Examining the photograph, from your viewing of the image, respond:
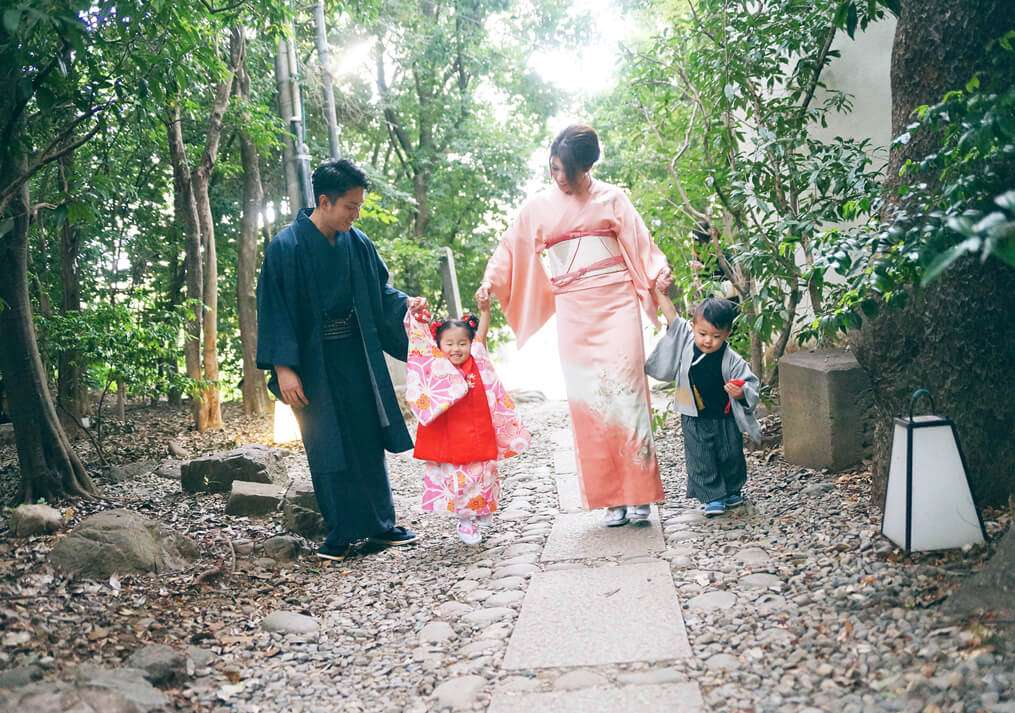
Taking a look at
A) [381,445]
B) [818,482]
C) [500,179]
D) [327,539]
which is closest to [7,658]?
[327,539]

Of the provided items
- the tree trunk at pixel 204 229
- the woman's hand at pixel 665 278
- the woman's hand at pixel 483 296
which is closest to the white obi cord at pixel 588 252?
the woman's hand at pixel 665 278

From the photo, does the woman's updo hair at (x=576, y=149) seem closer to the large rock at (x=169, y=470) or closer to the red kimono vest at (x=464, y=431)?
the red kimono vest at (x=464, y=431)

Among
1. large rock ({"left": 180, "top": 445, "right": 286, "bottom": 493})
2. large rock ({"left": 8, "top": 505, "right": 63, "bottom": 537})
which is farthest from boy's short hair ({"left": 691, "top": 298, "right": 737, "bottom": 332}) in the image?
large rock ({"left": 8, "top": 505, "right": 63, "bottom": 537})

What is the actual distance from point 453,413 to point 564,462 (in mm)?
2544

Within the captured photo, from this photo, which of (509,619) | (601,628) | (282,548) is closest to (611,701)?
(601,628)

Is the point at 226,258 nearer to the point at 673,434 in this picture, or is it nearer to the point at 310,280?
the point at 673,434

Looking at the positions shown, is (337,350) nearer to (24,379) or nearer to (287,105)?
(24,379)

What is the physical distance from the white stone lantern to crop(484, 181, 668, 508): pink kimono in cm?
153

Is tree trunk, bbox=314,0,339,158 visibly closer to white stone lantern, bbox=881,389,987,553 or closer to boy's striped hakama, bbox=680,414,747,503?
boy's striped hakama, bbox=680,414,747,503

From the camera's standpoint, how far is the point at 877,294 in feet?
10.8

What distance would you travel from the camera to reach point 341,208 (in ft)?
15.0

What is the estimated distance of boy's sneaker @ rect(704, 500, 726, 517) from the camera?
461 centimetres

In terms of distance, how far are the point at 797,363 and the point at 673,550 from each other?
5.63ft

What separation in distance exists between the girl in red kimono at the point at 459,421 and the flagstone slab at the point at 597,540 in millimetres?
450
